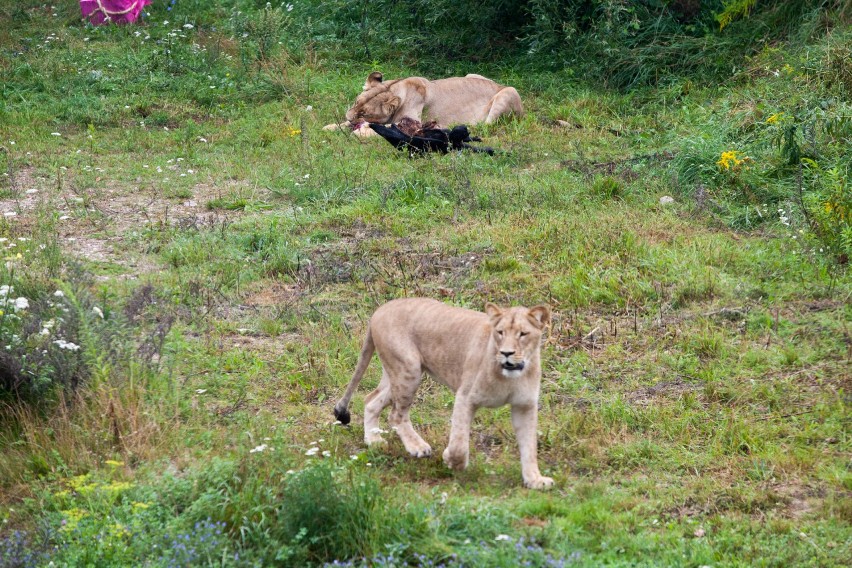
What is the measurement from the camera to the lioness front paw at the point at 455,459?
19.7ft

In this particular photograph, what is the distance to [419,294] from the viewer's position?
870cm

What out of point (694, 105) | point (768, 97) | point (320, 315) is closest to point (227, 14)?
point (694, 105)

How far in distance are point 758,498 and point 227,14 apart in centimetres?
1487

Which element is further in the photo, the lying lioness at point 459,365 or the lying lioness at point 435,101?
the lying lioness at point 435,101

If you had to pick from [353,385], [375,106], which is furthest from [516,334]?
[375,106]

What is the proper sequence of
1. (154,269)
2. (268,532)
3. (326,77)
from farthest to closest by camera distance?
1. (326,77)
2. (154,269)
3. (268,532)

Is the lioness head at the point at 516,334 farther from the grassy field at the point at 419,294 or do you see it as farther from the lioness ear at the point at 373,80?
the lioness ear at the point at 373,80

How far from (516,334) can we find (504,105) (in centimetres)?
870

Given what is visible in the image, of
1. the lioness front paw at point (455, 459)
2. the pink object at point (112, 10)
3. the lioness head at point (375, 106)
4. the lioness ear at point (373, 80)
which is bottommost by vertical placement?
the lioness front paw at point (455, 459)

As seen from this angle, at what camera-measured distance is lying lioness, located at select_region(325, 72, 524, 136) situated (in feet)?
46.9

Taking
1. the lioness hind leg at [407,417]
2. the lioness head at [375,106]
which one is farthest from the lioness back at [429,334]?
the lioness head at [375,106]

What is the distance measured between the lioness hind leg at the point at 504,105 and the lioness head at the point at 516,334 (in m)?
8.42

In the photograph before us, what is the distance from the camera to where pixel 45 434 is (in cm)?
620

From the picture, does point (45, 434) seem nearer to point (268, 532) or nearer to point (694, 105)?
point (268, 532)
